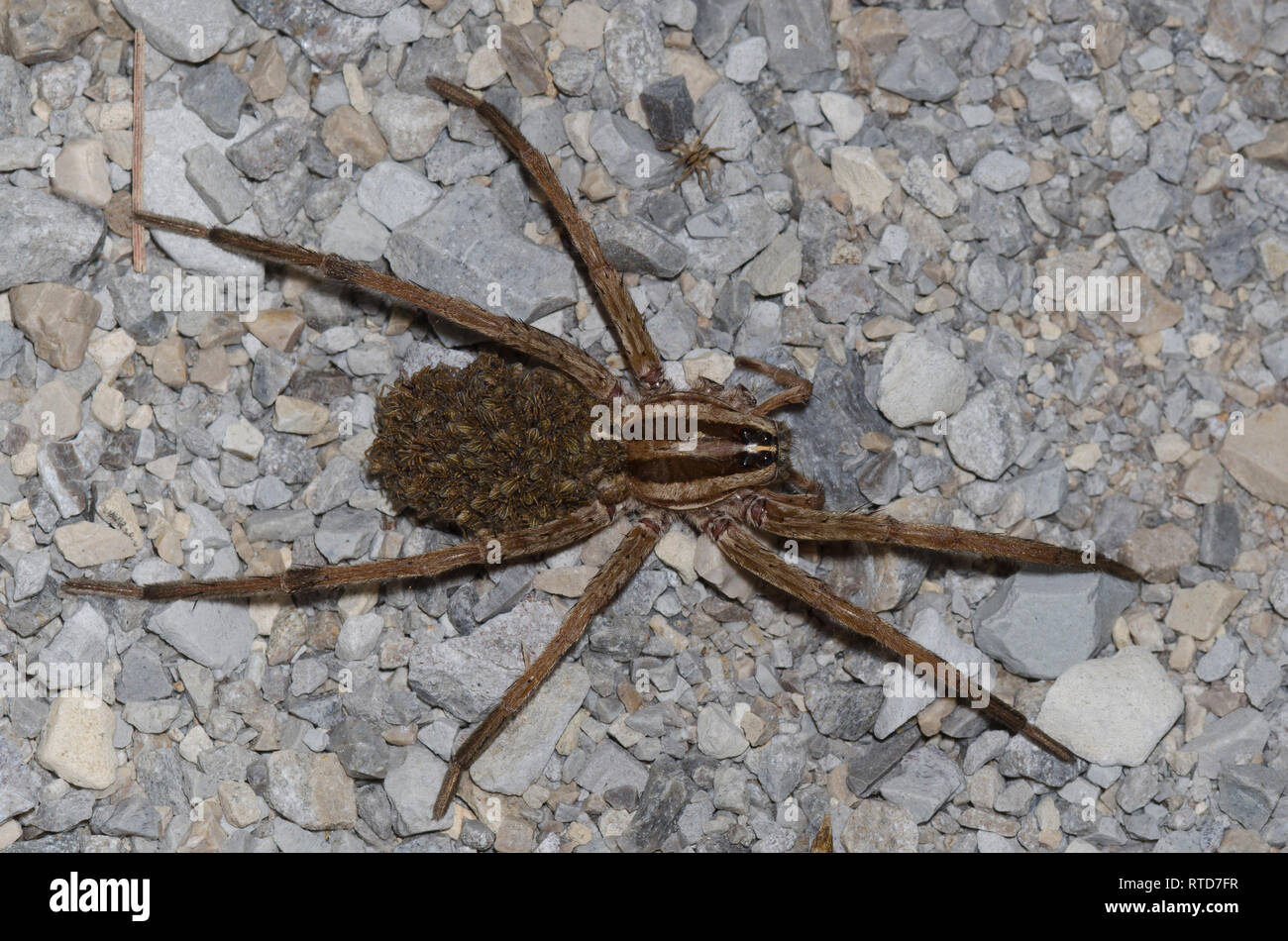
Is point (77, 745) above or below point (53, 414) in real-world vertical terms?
below

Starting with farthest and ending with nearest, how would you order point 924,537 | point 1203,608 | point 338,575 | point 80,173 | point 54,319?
point 1203,608 → point 80,173 → point 54,319 → point 924,537 → point 338,575

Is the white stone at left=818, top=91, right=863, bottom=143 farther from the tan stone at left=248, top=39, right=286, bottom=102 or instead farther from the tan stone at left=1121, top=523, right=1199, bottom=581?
the tan stone at left=248, top=39, right=286, bottom=102

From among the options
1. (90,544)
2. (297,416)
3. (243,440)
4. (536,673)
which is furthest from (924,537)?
(90,544)

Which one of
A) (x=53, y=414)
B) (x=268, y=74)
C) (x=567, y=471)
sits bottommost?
(x=567, y=471)

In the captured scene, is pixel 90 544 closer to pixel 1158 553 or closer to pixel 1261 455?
pixel 1158 553

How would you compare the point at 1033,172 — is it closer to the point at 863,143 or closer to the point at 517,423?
the point at 863,143
